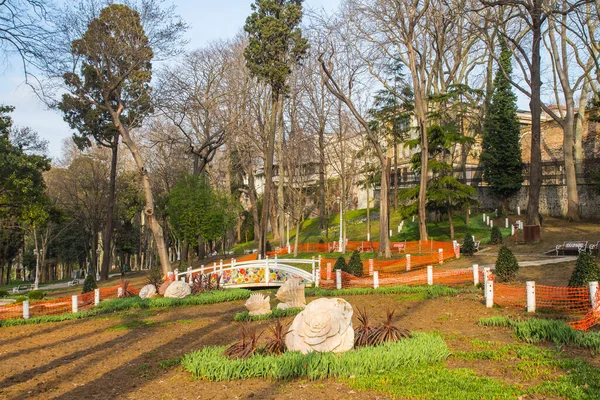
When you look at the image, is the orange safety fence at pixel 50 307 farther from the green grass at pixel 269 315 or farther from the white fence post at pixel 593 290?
the white fence post at pixel 593 290

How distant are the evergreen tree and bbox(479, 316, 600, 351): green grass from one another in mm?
35949

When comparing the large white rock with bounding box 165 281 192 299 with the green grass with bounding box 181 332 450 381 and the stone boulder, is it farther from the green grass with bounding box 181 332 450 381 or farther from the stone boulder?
the green grass with bounding box 181 332 450 381

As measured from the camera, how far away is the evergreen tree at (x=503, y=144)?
44031 millimetres

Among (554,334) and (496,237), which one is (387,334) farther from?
(496,237)

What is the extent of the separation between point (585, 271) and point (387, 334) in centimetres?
638

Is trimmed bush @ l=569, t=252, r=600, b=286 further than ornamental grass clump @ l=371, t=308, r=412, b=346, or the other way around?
trimmed bush @ l=569, t=252, r=600, b=286

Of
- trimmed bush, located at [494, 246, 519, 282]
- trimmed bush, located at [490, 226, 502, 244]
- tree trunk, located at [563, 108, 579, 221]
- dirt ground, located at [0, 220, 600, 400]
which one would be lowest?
dirt ground, located at [0, 220, 600, 400]

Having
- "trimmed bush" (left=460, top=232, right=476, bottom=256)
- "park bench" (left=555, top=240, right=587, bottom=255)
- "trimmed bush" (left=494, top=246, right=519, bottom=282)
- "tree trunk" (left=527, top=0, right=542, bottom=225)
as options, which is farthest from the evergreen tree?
"trimmed bush" (left=494, top=246, right=519, bottom=282)

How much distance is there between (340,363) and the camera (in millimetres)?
8141

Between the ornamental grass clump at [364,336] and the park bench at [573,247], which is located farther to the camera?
the park bench at [573,247]

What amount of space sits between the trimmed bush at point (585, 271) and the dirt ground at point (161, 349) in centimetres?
205

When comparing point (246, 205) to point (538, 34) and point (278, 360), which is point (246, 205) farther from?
point (278, 360)

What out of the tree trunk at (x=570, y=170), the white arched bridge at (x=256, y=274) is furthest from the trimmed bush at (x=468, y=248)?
the tree trunk at (x=570, y=170)

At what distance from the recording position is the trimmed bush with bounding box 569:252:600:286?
13041 millimetres
